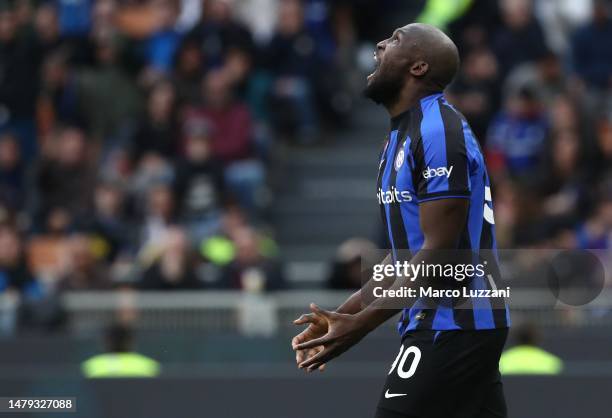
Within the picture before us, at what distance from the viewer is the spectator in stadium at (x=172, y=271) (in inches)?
441

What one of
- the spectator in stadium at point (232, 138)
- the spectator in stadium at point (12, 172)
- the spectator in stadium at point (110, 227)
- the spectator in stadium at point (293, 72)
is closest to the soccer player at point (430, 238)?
the spectator in stadium at point (110, 227)

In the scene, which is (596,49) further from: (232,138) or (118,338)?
(118,338)

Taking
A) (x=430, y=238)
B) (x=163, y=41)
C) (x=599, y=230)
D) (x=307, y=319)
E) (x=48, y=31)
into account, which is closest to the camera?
(x=430, y=238)

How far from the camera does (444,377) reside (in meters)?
4.93

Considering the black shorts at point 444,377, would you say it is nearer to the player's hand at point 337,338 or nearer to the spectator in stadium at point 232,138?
the player's hand at point 337,338

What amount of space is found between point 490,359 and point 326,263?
7858mm

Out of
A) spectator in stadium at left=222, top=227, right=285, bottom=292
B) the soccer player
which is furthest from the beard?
spectator in stadium at left=222, top=227, right=285, bottom=292

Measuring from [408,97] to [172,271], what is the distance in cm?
637

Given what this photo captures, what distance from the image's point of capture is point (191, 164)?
40.7 ft

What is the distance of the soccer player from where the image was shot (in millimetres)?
4836

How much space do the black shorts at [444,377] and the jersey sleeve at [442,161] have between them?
0.53 m

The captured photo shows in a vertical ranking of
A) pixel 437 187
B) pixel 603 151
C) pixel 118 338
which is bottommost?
pixel 437 187

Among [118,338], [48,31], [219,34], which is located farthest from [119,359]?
[48,31]

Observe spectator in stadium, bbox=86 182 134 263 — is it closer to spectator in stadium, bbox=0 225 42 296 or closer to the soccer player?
spectator in stadium, bbox=0 225 42 296
